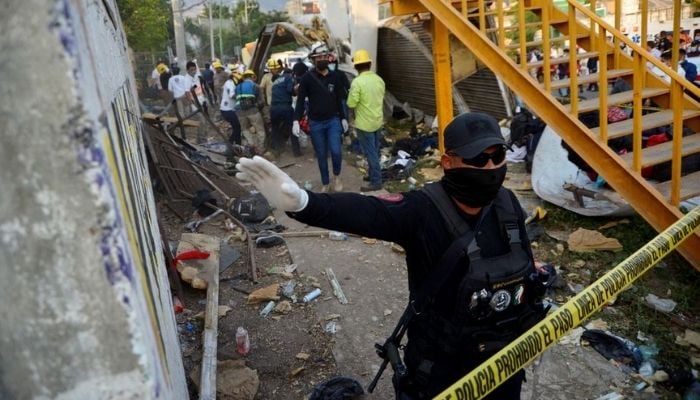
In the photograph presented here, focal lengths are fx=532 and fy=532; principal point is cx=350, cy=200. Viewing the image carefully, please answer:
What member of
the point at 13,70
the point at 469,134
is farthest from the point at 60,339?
the point at 469,134

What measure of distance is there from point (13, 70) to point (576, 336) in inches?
149

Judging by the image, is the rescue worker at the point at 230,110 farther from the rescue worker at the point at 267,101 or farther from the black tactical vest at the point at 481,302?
the black tactical vest at the point at 481,302

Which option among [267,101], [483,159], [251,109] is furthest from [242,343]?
[267,101]

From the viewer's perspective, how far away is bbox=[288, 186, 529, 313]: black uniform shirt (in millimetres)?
1774

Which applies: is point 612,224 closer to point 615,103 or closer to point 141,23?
point 615,103

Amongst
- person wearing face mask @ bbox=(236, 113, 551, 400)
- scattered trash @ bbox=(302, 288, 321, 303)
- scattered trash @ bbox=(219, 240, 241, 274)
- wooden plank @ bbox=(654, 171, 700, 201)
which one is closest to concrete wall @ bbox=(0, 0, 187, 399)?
person wearing face mask @ bbox=(236, 113, 551, 400)

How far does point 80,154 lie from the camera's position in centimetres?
90

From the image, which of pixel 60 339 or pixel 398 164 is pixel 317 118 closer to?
pixel 398 164

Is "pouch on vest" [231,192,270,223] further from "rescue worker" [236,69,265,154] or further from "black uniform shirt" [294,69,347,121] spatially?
"rescue worker" [236,69,265,154]

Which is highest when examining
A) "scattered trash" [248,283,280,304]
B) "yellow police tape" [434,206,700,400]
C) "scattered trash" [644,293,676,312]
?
"yellow police tape" [434,206,700,400]

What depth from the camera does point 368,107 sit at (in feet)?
23.4

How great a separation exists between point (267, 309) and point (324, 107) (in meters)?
3.43

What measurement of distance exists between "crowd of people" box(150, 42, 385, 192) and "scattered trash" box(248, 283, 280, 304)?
298 cm

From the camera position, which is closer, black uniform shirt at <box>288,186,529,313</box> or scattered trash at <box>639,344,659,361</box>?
black uniform shirt at <box>288,186,529,313</box>
